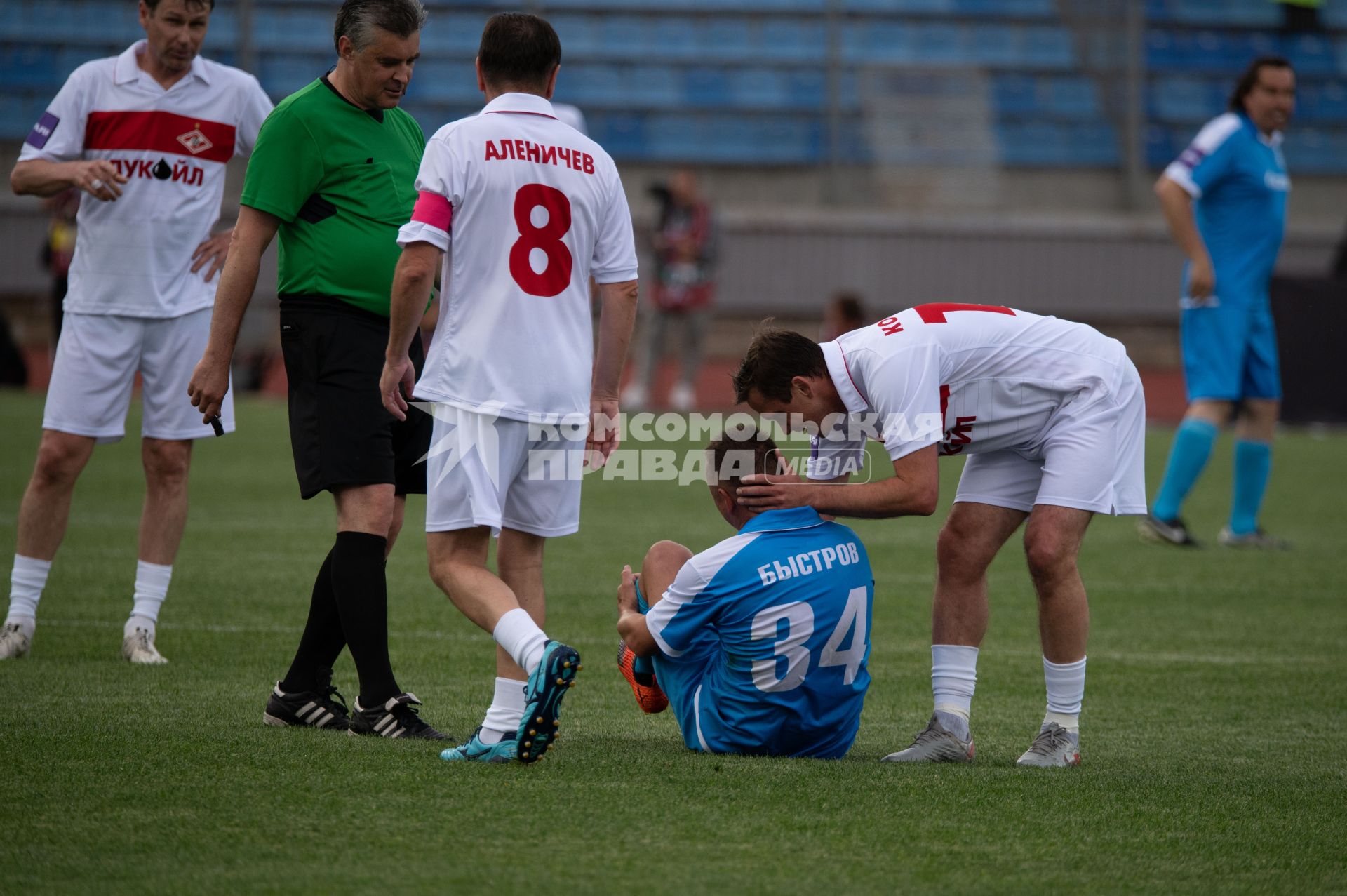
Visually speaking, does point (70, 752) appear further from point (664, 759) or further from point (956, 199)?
point (956, 199)

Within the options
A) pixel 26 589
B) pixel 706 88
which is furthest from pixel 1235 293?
pixel 706 88

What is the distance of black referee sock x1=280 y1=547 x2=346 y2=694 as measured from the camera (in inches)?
163

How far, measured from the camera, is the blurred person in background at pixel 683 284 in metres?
16.9

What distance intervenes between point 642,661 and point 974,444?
3.64ft

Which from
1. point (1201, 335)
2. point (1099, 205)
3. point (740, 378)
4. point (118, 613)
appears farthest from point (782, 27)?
point (740, 378)

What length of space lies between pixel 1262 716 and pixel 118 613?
4.11 m

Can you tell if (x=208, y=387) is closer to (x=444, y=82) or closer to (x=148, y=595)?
(x=148, y=595)

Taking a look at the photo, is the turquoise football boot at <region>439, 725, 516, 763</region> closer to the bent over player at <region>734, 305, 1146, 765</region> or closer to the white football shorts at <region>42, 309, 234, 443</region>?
the bent over player at <region>734, 305, 1146, 765</region>

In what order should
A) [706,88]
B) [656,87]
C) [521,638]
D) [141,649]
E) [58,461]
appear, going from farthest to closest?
[706,88], [656,87], [58,461], [141,649], [521,638]

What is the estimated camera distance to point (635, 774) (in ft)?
11.9

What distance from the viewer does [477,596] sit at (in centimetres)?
371

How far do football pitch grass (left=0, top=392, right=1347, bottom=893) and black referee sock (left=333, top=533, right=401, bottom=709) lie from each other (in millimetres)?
183

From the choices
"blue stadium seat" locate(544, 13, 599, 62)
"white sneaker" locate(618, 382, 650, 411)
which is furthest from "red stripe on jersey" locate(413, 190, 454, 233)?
"blue stadium seat" locate(544, 13, 599, 62)

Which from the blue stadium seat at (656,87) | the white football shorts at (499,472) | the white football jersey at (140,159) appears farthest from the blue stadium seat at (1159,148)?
the white football shorts at (499,472)
